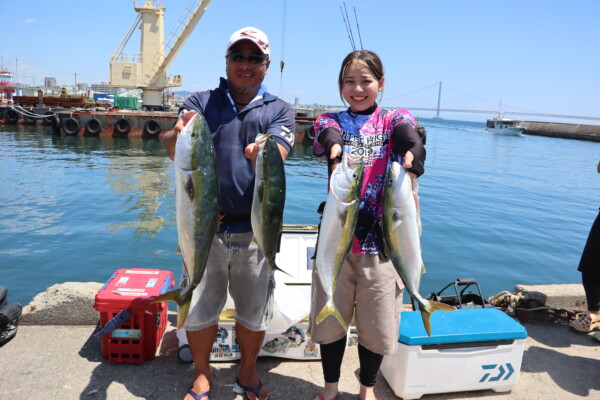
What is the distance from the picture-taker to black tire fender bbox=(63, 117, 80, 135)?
1156 inches

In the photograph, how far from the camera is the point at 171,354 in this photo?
3.62 m

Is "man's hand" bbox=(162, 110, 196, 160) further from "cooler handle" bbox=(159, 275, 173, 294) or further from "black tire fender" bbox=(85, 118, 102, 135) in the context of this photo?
"black tire fender" bbox=(85, 118, 102, 135)

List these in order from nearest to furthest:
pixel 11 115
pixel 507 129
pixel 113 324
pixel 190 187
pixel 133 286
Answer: pixel 190 187 < pixel 113 324 < pixel 133 286 < pixel 11 115 < pixel 507 129

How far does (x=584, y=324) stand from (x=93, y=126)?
31.7 meters

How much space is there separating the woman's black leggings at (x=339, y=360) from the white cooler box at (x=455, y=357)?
0.31 metres

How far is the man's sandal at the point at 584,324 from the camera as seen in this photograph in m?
4.29

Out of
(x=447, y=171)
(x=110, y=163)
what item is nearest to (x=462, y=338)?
(x=110, y=163)

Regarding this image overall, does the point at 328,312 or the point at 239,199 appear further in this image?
the point at 239,199

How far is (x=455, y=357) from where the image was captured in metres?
3.14

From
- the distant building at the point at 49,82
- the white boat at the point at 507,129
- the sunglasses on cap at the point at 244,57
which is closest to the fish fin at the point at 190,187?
the sunglasses on cap at the point at 244,57

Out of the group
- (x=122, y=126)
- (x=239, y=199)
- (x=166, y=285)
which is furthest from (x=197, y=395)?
(x=122, y=126)

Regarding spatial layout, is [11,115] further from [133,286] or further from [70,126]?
[133,286]

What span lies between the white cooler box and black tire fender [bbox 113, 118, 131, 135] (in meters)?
30.5

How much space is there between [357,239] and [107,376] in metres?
2.30
